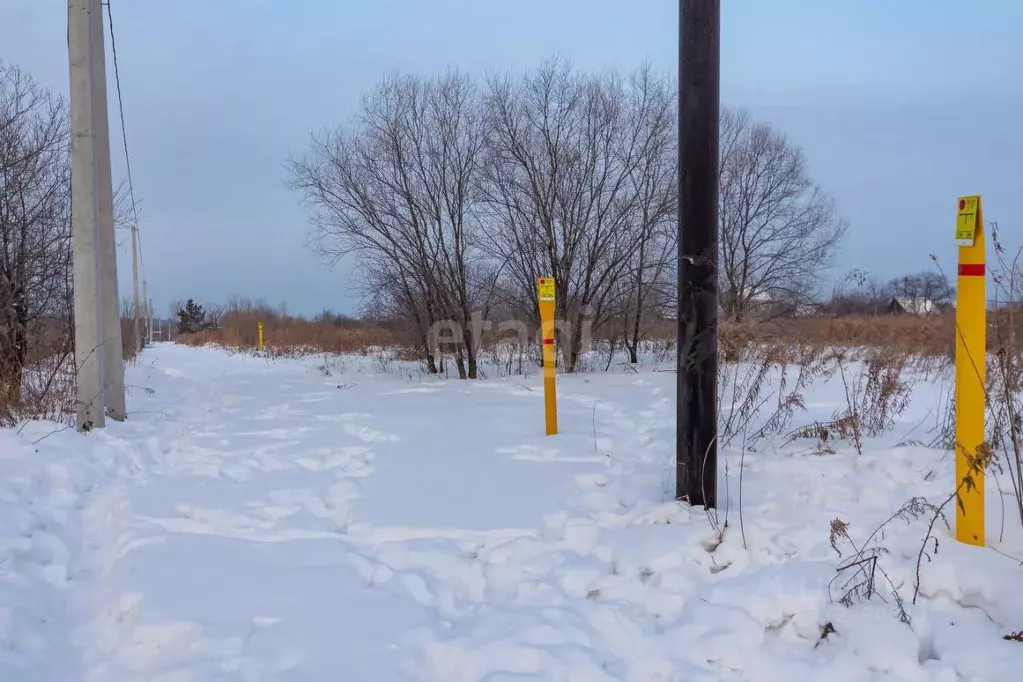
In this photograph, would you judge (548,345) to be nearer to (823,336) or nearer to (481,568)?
(481,568)

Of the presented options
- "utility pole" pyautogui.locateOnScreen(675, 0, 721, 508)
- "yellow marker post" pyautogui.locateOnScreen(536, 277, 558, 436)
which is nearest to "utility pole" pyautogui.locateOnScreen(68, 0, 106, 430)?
"yellow marker post" pyautogui.locateOnScreen(536, 277, 558, 436)

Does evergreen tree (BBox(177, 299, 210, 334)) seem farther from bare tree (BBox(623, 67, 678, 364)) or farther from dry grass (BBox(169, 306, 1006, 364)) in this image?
bare tree (BBox(623, 67, 678, 364))

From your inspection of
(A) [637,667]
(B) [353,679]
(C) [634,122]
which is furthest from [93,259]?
(C) [634,122]

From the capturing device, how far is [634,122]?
12.6 m

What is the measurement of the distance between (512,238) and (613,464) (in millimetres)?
8552

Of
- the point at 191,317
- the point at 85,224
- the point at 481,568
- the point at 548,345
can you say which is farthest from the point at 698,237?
the point at 191,317

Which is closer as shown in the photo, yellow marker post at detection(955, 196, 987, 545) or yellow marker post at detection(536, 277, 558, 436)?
yellow marker post at detection(955, 196, 987, 545)

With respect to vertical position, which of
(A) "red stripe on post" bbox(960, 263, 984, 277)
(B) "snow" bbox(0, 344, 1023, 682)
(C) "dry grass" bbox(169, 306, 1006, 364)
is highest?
(A) "red stripe on post" bbox(960, 263, 984, 277)

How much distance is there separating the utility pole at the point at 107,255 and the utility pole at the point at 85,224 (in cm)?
51

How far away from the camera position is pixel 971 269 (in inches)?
99.6

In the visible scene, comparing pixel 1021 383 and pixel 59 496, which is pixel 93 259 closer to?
pixel 59 496

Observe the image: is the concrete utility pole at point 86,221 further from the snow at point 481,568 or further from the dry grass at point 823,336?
the dry grass at point 823,336

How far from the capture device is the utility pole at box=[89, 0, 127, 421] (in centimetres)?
659

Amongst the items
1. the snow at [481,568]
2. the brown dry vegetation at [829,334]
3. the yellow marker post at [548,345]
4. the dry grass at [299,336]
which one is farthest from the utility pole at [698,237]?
the dry grass at [299,336]
